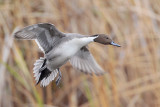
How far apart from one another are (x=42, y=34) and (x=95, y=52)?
2.65 ft

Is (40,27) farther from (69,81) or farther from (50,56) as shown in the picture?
(69,81)

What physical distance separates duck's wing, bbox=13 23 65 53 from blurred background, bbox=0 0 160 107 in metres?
0.73

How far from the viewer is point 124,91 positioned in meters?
2.21

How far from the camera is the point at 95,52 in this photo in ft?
6.46

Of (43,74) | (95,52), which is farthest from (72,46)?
(95,52)

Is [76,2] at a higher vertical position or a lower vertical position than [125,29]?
higher

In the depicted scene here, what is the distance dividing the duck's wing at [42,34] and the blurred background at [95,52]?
73cm

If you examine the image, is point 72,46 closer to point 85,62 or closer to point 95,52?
point 85,62

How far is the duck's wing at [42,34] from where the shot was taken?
113cm

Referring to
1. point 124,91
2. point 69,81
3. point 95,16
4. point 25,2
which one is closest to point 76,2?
point 95,16

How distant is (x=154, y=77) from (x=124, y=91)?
208 millimetres

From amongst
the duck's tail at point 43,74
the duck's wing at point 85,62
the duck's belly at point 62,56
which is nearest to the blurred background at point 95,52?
the duck's wing at point 85,62

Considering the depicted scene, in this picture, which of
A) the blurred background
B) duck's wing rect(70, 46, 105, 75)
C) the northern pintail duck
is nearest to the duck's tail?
the northern pintail duck

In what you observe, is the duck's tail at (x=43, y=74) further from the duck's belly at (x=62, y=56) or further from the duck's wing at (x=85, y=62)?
the duck's wing at (x=85, y=62)
